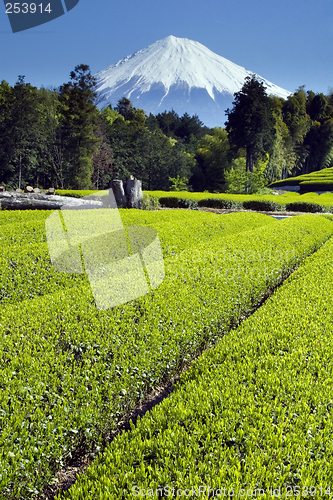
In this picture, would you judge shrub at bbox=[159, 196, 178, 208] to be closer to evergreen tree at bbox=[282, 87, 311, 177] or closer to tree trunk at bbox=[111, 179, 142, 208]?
tree trunk at bbox=[111, 179, 142, 208]

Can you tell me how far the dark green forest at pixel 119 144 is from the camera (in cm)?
2461

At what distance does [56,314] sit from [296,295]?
2.91 meters

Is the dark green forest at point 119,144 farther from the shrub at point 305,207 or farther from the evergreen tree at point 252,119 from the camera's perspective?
the shrub at point 305,207

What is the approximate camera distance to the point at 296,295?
4133 mm

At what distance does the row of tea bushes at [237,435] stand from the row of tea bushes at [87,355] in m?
0.30

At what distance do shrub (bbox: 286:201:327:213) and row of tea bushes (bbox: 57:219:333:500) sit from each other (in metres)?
15.8

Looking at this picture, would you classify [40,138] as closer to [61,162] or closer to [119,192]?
[61,162]

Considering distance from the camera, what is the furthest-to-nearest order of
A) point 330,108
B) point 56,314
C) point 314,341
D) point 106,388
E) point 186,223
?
point 330,108, point 186,223, point 56,314, point 314,341, point 106,388

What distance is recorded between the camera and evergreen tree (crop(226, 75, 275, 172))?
29.3 meters

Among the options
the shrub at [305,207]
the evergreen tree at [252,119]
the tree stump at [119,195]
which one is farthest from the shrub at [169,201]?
the evergreen tree at [252,119]

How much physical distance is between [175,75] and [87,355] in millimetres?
197533

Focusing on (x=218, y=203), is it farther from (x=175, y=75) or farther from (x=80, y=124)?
(x=175, y=75)

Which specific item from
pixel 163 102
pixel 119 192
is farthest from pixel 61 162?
pixel 163 102

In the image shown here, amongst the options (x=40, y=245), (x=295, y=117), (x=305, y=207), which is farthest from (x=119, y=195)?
(x=295, y=117)
